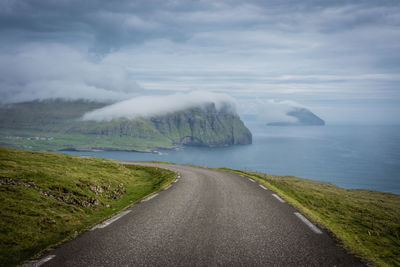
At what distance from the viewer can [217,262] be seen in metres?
4.92

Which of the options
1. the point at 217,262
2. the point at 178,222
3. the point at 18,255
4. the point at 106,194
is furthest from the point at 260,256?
the point at 106,194

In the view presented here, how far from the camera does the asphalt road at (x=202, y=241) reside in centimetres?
503

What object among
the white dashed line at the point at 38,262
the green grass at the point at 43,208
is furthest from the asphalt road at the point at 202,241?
the green grass at the point at 43,208

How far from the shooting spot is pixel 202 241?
609cm

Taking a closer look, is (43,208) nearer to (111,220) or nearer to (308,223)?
(111,220)

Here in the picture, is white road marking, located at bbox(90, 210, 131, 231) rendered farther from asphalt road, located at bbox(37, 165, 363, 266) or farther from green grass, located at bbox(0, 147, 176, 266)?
green grass, located at bbox(0, 147, 176, 266)

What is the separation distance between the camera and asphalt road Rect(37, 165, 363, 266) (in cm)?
503

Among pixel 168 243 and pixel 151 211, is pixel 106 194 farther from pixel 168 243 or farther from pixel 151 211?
pixel 168 243

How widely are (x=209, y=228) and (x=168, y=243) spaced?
65.2 inches

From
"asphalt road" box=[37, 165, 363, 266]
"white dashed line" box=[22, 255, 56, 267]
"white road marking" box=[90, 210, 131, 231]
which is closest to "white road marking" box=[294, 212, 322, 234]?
"asphalt road" box=[37, 165, 363, 266]

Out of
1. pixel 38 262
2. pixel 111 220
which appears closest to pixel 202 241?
pixel 111 220

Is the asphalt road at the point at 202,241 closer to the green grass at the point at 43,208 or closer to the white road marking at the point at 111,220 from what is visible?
the white road marking at the point at 111,220

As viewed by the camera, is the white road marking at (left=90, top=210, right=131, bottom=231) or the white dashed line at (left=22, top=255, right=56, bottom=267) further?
the white road marking at (left=90, top=210, right=131, bottom=231)

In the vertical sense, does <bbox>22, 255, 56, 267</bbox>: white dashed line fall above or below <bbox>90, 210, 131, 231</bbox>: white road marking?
above
